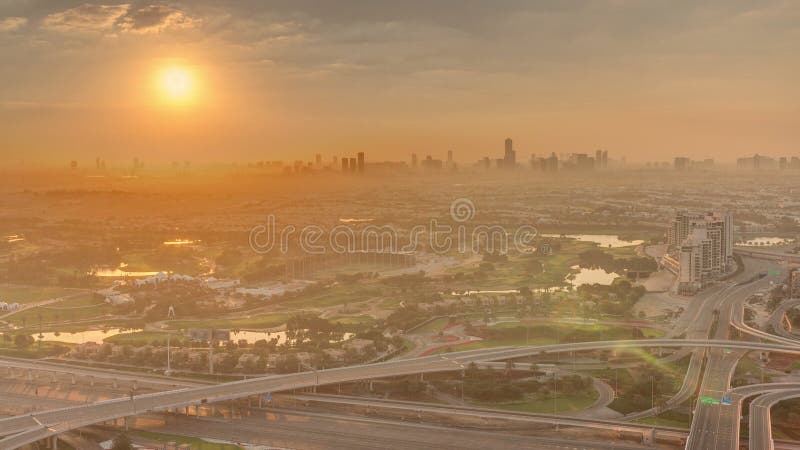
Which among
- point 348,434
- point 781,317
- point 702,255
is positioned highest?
point 702,255

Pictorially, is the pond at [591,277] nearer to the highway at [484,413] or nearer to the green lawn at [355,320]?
the green lawn at [355,320]

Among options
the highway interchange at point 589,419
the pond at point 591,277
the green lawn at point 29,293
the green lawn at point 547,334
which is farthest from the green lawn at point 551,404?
the green lawn at point 29,293

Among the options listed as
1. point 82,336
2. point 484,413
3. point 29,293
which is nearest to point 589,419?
point 484,413

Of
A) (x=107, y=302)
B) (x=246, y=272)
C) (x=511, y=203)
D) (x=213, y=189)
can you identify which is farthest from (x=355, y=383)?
(x=511, y=203)

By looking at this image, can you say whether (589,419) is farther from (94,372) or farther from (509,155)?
(509,155)

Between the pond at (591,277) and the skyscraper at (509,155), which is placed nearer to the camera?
the pond at (591,277)

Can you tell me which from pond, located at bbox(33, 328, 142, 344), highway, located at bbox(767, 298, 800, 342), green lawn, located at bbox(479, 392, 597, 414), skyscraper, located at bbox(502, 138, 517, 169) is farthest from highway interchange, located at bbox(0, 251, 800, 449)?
skyscraper, located at bbox(502, 138, 517, 169)

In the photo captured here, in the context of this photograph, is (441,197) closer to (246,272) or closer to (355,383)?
(246,272)
